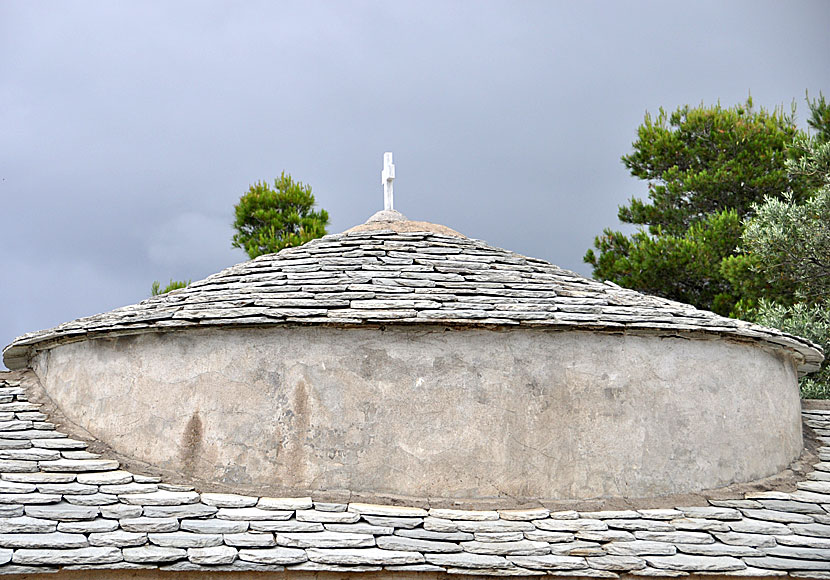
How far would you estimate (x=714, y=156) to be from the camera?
20.8 m

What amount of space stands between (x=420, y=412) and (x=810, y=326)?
992 centimetres

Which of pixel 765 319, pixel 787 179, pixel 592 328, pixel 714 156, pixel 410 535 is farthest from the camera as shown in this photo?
pixel 714 156

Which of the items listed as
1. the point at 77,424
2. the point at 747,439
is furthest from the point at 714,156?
the point at 77,424

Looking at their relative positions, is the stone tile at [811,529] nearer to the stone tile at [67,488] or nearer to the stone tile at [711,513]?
the stone tile at [711,513]

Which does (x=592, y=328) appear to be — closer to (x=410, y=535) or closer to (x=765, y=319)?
(x=410, y=535)

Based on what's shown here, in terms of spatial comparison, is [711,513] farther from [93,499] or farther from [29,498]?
[29,498]

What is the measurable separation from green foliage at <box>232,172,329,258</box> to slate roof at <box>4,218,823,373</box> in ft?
37.2

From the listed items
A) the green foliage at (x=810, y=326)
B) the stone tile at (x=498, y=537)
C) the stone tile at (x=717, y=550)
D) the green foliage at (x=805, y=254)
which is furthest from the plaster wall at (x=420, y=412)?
the green foliage at (x=805, y=254)

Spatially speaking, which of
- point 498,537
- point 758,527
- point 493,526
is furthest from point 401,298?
point 758,527

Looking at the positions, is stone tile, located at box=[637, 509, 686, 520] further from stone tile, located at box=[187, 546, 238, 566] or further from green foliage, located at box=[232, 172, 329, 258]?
green foliage, located at box=[232, 172, 329, 258]

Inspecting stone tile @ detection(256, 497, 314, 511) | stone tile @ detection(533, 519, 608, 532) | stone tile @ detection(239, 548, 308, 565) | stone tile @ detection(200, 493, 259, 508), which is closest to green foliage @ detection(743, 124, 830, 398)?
stone tile @ detection(533, 519, 608, 532)

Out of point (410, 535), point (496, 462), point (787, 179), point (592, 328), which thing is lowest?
point (410, 535)

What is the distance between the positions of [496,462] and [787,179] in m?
15.6

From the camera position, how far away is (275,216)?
20.6 meters
